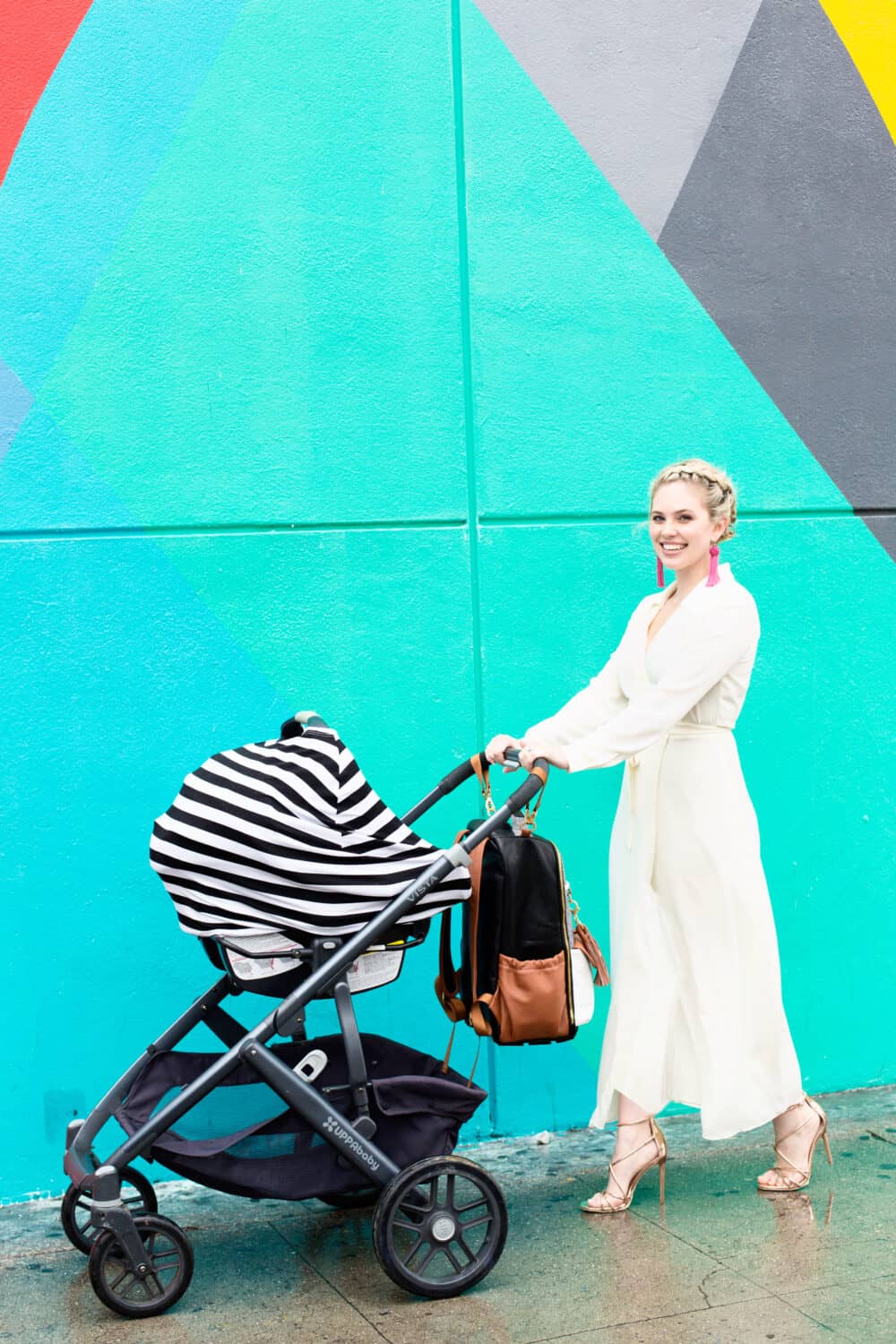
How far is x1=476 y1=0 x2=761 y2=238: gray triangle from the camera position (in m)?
4.57

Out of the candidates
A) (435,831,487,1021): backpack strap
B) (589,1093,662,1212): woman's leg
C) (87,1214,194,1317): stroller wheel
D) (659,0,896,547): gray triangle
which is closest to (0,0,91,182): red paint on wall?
(659,0,896,547): gray triangle

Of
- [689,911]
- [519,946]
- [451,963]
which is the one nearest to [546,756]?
[519,946]

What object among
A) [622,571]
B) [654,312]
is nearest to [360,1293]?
[622,571]

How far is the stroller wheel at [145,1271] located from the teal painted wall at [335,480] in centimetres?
86

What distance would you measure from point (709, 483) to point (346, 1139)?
1889 millimetres

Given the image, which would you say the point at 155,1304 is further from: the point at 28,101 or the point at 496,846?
the point at 28,101

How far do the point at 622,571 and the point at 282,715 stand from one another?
1.20 m

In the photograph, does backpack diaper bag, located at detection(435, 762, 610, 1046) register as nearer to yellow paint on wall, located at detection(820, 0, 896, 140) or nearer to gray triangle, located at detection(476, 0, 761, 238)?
gray triangle, located at detection(476, 0, 761, 238)

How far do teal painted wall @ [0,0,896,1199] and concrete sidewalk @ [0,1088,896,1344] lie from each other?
440mm

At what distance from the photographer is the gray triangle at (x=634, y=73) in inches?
180

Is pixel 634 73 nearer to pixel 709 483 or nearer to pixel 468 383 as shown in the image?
pixel 468 383

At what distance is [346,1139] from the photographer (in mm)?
3299

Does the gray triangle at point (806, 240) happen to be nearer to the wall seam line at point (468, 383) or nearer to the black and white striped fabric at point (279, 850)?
the wall seam line at point (468, 383)

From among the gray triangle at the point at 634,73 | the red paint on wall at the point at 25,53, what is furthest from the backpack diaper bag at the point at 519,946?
the red paint on wall at the point at 25,53
